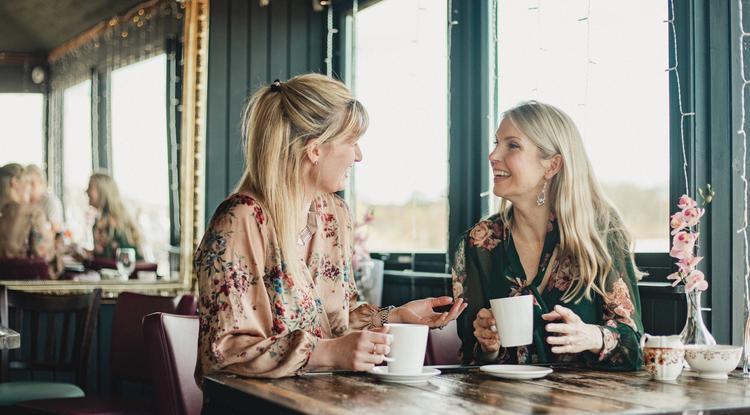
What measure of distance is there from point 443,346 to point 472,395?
1.07 metres

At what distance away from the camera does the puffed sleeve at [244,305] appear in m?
1.80

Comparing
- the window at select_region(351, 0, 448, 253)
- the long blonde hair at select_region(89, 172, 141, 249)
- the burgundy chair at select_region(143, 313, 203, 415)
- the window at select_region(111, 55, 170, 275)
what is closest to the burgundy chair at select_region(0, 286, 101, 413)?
the long blonde hair at select_region(89, 172, 141, 249)

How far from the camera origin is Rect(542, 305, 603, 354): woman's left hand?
206 cm

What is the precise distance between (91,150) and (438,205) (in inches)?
66.4

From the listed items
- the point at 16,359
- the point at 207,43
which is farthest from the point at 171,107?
the point at 16,359

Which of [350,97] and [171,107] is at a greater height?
[171,107]

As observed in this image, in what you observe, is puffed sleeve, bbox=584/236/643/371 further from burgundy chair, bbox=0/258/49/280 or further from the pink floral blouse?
burgundy chair, bbox=0/258/49/280

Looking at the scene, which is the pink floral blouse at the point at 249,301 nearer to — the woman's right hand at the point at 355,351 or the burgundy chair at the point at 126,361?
the woman's right hand at the point at 355,351

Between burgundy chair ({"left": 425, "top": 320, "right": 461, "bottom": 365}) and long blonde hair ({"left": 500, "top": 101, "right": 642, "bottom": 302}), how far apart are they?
1.29 feet

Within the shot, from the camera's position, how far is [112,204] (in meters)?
4.42

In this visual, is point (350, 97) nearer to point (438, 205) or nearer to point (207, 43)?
point (438, 205)

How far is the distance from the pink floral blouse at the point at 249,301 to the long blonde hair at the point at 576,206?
2.55 feet

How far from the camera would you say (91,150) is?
4.34 meters

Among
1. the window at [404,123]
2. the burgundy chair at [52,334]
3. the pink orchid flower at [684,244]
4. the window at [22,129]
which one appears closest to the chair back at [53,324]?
the burgundy chair at [52,334]
